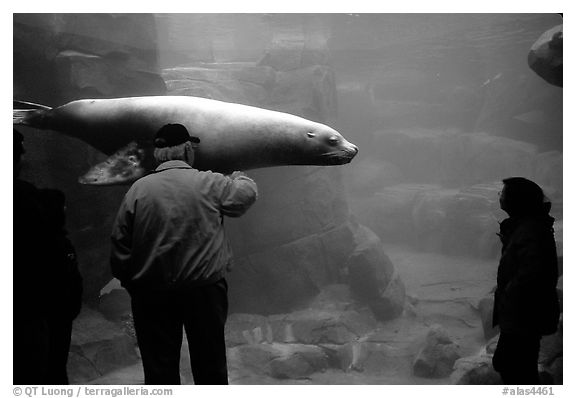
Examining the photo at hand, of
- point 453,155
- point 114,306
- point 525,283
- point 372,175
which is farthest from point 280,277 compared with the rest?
point 372,175

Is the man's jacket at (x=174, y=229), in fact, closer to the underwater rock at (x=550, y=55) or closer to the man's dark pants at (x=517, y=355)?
the man's dark pants at (x=517, y=355)

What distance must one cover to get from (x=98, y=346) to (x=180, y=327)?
367cm

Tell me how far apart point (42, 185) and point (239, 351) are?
3944 millimetres

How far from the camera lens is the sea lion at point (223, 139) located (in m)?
3.79

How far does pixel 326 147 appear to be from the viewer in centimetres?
381

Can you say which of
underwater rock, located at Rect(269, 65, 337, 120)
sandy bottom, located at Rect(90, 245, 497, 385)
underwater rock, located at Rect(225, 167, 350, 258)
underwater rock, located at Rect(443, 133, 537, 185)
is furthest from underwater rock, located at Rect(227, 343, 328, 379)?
underwater rock, located at Rect(443, 133, 537, 185)

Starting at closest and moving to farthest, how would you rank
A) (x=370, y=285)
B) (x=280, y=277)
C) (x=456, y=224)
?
1. (x=280, y=277)
2. (x=370, y=285)
3. (x=456, y=224)

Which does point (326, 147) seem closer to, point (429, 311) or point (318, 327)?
point (318, 327)

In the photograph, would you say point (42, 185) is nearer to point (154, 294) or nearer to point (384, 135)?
point (154, 294)

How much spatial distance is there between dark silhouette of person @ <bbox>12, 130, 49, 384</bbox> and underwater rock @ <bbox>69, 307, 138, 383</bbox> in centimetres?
→ 280

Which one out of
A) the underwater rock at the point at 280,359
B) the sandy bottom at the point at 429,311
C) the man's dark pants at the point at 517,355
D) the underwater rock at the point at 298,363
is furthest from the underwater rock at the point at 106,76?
the man's dark pants at the point at 517,355

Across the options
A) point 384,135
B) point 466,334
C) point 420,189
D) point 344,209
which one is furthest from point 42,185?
point 384,135

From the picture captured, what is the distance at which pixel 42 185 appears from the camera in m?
5.70

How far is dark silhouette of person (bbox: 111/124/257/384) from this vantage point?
3.18 meters
